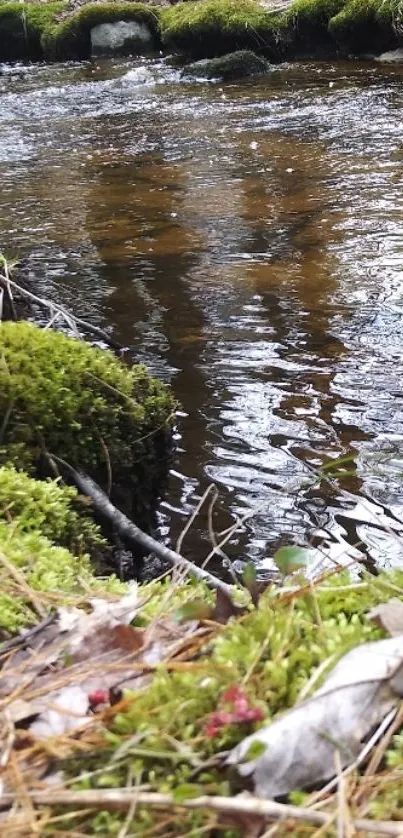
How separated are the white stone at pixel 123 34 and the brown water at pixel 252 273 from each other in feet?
28.8

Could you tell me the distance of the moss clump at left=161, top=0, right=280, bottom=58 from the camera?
16078 mm

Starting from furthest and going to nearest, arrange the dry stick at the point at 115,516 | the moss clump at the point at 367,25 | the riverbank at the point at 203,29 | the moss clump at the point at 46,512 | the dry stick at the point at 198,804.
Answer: the riverbank at the point at 203,29
the moss clump at the point at 367,25
the dry stick at the point at 115,516
the moss clump at the point at 46,512
the dry stick at the point at 198,804

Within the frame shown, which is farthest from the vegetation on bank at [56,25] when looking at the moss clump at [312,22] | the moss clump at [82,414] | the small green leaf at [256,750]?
the small green leaf at [256,750]

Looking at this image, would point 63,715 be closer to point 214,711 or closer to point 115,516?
point 214,711

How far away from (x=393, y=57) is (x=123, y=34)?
27.5 ft

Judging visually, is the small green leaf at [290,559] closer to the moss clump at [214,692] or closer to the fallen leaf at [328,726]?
the moss clump at [214,692]

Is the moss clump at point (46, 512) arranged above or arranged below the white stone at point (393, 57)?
below

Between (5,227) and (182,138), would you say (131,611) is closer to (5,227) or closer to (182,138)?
(5,227)

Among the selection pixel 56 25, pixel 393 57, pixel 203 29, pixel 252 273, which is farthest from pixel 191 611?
pixel 56 25

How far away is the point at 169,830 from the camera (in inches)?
37.4

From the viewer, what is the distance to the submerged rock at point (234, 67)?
14.7 meters

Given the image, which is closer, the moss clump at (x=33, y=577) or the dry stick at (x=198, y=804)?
the dry stick at (x=198, y=804)

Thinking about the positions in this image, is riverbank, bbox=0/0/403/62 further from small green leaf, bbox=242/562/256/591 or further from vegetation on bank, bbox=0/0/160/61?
small green leaf, bbox=242/562/256/591

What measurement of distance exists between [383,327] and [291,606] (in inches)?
139
